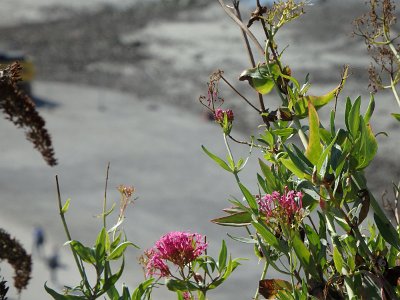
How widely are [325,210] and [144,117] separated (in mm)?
5480

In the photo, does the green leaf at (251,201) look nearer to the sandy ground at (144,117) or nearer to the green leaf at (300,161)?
the green leaf at (300,161)

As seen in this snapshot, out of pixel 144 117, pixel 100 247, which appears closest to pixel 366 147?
pixel 100 247

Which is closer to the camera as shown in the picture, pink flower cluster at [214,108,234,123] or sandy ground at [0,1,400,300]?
pink flower cluster at [214,108,234,123]

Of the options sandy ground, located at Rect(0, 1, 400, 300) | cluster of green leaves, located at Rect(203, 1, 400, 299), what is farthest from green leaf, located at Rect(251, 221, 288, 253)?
sandy ground, located at Rect(0, 1, 400, 300)

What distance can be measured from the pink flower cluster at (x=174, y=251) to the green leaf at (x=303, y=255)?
0.04 m

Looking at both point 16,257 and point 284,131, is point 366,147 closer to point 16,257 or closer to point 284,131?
point 284,131

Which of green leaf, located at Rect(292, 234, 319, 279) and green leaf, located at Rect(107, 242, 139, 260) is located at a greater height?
green leaf, located at Rect(107, 242, 139, 260)

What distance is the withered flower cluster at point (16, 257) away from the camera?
40 centimetres

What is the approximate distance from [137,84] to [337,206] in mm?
6092

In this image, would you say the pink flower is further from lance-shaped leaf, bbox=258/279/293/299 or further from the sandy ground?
the sandy ground

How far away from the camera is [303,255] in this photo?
34 cm

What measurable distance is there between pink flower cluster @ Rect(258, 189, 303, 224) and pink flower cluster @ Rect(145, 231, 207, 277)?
0.11 ft

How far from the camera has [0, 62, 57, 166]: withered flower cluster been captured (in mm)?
350

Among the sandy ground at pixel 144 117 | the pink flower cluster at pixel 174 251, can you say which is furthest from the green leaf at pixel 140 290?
the sandy ground at pixel 144 117
